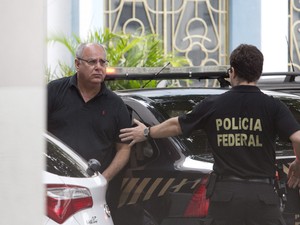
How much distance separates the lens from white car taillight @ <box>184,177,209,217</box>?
595 centimetres

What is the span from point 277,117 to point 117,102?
1.53m

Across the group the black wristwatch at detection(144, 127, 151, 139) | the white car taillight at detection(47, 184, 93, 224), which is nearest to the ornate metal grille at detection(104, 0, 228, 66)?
the black wristwatch at detection(144, 127, 151, 139)

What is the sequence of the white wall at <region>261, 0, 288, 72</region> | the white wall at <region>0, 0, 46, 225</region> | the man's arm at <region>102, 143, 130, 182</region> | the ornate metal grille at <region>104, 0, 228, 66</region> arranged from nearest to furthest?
the white wall at <region>0, 0, 46, 225</region>, the man's arm at <region>102, 143, 130, 182</region>, the ornate metal grille at <region>104, 0, 228, 66</region>, the white wall at <region>261, 0, 288, 72</region>

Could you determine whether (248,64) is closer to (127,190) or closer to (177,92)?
(127,190)

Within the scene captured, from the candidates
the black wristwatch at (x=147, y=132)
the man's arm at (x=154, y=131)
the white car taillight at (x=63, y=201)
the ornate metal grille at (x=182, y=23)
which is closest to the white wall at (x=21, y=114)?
the white car taillight at (x=63, y=201)

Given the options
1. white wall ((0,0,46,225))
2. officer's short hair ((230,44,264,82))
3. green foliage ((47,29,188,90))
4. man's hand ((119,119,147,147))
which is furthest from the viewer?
green foliage ((47,29,188,90))

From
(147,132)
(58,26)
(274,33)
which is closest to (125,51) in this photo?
(58,26)

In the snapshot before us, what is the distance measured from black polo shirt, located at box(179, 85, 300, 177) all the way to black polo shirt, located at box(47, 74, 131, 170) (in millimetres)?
1218

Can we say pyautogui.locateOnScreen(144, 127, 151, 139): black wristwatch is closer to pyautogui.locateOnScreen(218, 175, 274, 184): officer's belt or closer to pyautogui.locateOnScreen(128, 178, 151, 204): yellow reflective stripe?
pyautogui.locateOnScreen(128, 178, 151, 204): yellow reflective stripe

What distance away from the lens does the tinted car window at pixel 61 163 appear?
4738mm

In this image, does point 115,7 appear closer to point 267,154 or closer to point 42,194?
point 267,154

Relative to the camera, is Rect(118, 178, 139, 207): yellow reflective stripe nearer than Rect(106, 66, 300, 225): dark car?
No

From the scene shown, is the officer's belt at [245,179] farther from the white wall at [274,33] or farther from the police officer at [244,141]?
the white wall at [274,33]

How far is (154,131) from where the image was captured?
605 cm
